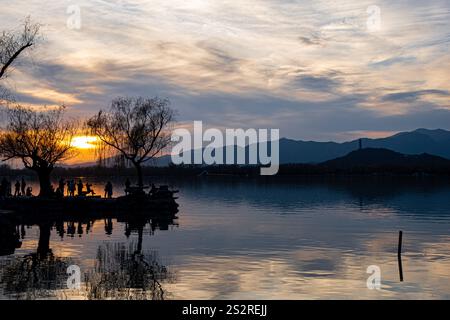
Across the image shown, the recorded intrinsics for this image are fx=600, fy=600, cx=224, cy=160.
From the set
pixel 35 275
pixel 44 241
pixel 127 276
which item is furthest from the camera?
pixel 44 241

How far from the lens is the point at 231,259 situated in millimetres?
28344

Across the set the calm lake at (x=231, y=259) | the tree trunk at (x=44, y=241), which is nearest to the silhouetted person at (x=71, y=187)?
the calm lake at (x=231, y=259)

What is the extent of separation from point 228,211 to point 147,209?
329 inches

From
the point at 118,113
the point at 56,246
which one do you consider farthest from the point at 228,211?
the point at 56,246

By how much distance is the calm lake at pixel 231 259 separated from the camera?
70.4 feet

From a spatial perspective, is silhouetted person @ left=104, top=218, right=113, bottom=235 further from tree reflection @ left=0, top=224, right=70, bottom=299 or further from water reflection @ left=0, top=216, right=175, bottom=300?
tree reflection @ left=0, top=224, right=70, bottom=299

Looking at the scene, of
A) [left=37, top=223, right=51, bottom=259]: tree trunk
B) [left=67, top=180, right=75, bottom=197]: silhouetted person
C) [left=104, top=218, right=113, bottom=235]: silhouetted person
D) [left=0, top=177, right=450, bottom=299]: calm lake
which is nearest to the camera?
[left=0, top=177, right=450, bottom=299]: calm lake

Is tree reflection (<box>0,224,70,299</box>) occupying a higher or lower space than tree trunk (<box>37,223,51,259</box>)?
lower

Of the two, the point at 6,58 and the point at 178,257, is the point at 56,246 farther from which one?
the point at 6,58

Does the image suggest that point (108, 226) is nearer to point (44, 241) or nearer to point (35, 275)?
point (44, 241)

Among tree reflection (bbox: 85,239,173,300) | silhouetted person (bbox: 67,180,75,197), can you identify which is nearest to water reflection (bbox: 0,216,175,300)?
tree reflection (bbox: 85,239,173,300)

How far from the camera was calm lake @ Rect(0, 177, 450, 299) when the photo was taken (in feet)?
70.4

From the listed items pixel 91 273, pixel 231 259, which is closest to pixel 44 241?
pixel 91 273

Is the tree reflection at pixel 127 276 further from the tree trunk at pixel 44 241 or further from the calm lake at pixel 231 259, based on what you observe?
the tree trunk at pixel 44 241
